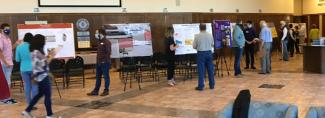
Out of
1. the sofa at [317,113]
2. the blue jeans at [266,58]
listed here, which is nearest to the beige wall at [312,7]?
the blue jeans at [266,58]

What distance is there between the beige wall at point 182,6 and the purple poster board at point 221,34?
3.77m

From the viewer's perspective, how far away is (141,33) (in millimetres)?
10234

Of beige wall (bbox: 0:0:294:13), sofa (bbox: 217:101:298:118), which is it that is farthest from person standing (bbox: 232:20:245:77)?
sofa (bbox: 217:101:298:118)

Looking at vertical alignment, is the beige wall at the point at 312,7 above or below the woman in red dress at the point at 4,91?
above

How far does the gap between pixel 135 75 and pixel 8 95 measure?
3574 mm

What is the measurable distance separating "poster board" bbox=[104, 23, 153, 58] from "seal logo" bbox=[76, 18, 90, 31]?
3199 millimetres

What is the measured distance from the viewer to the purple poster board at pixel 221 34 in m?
11.2

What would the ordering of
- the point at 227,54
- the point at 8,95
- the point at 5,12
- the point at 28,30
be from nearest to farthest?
1. the point at 8,95
2. the point at 28,30
3. the point at 5,12
4. the point at 227,54

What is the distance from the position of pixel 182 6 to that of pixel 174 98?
26.2 ft

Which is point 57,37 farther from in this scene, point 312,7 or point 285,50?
point 312,7

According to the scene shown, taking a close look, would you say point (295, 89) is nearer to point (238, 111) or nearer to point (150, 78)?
point (150, 78)

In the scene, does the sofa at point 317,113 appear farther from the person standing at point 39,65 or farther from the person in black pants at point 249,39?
the person in black pants at point 249,39

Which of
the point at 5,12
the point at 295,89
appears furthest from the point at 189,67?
the point at 5,12

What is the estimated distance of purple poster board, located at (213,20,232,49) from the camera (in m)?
11.2
